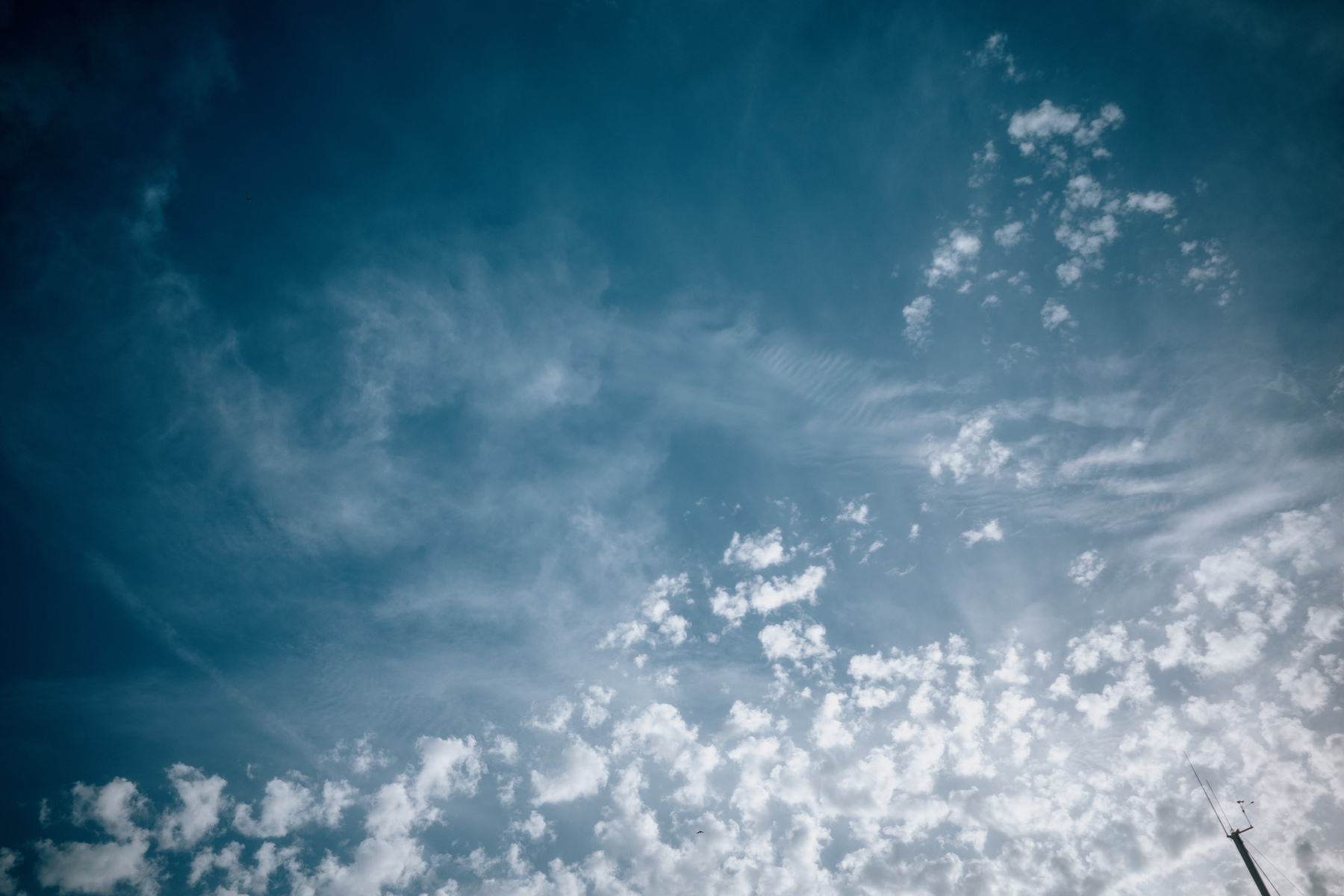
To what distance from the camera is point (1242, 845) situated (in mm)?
50094
